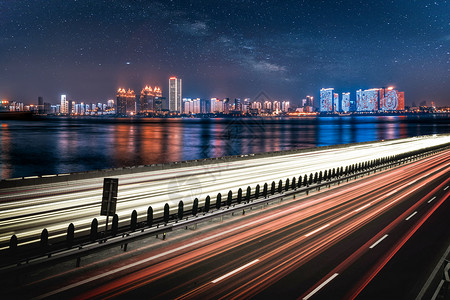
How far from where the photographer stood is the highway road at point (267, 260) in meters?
8.91

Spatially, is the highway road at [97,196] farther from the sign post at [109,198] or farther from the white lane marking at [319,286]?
the white lane marking at [319,286]

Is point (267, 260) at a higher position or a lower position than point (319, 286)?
higher

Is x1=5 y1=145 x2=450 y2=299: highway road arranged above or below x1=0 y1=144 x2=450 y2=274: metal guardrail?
below

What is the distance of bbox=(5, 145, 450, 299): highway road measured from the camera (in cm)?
891

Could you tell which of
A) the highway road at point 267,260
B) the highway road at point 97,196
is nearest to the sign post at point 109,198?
the highway road at point 267,260

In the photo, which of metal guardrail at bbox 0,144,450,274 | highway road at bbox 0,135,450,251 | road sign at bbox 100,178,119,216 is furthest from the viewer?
highway road at bbox 0,135,450,251

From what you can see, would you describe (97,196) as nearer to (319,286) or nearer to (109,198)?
(109,198)

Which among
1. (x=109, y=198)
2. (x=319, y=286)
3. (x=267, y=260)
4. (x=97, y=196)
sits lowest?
(x=319, y=286)

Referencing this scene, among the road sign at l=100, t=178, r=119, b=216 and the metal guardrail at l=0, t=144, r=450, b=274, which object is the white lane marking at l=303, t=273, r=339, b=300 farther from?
the road sign at l=100, t=178, r=119, b=216

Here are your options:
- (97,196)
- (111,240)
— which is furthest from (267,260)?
(97,196)

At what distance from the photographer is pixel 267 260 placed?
10820 millimetres

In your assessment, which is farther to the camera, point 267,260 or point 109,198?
point 109,198

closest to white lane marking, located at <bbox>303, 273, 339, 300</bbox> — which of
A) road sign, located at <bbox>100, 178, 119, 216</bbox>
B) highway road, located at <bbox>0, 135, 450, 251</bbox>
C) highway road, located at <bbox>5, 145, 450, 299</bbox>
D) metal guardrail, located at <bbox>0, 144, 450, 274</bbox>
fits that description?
highway road, located at <bbox>5, 145, 450, 299</bbox>

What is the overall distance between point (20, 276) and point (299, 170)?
91.2ft
